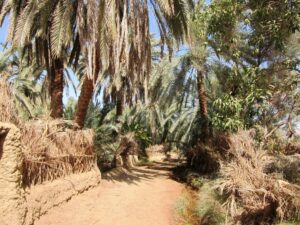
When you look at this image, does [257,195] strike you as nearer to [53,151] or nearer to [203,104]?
[53,151]

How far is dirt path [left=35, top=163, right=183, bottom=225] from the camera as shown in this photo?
30.9 feet

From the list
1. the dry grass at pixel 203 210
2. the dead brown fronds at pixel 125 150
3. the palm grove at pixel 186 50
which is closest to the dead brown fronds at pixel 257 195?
the dry grass at pixel 203 210

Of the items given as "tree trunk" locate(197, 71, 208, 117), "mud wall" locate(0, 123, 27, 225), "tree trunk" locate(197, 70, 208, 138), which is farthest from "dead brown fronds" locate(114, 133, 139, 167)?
"mud wall" locate(0, 123, 27, 225)

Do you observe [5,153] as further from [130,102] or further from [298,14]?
[130,102]

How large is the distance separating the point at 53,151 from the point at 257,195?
5.11 metres

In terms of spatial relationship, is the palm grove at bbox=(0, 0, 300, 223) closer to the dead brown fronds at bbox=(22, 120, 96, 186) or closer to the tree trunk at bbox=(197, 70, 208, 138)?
the tree trunk at bbox=(197, 70, 208, 138)

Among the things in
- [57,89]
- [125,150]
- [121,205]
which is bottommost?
[121,205]

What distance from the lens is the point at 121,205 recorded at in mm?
11219

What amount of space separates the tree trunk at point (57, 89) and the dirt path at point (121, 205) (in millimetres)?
2992

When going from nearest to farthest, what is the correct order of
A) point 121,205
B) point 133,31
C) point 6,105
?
1. point 6,105
2. point 121,205
3. point 133,31

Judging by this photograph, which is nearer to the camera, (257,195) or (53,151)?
(257,195)

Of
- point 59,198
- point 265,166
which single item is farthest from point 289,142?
point 59,198

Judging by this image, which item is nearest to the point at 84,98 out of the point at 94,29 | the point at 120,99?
the point at 94,29

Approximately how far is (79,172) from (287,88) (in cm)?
654
